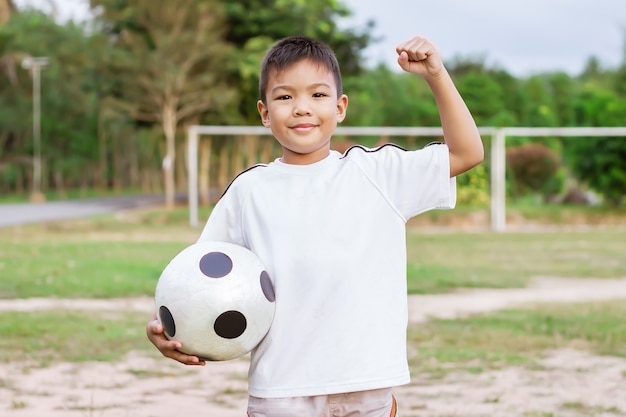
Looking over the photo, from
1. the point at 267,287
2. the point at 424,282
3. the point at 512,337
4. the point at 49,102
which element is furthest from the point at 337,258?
the point at 49,102

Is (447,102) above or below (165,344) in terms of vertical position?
above

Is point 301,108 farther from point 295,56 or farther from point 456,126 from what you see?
point 456,126

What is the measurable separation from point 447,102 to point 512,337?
16.5 feet

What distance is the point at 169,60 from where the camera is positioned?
2916cm

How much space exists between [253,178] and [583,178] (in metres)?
24.8

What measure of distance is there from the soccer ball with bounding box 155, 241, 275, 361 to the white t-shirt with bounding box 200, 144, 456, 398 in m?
0.05

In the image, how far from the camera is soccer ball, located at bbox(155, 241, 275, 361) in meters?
2.64

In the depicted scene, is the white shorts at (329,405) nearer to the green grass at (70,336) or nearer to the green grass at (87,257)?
the green grass at (70,336)

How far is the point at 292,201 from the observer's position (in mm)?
2615

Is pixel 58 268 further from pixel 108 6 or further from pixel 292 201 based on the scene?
pixel 108 6

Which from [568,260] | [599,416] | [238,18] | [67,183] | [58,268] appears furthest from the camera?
[67,183]

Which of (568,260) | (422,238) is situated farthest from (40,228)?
(568,260)

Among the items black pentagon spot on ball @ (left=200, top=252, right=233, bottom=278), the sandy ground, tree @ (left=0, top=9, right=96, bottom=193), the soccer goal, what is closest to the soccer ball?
black pentagon spot on ball @ (left=200, top=252, right=233, bottom=278)

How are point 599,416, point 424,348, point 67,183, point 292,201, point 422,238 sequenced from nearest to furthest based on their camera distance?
1. point 292,201
2. point 599,416
3. point 424,348
4. point 422,238
5. point 67,183
